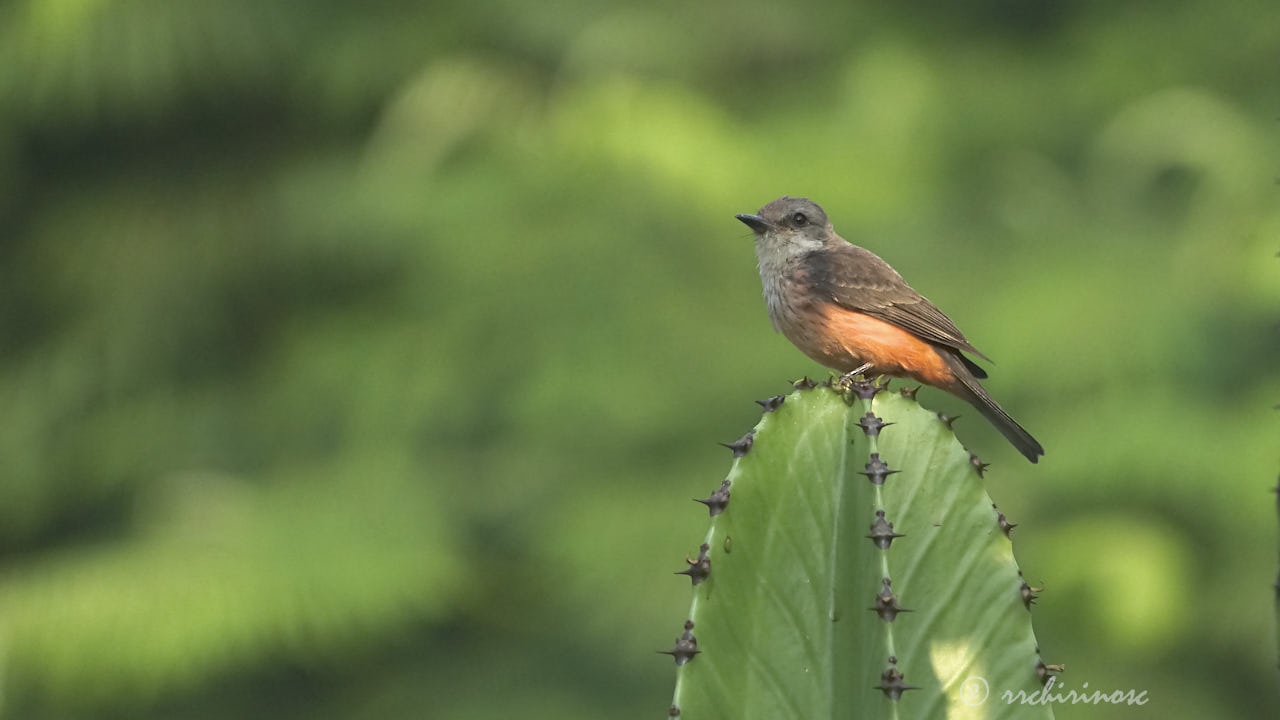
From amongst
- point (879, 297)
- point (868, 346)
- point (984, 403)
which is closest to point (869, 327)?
point (868, 346)

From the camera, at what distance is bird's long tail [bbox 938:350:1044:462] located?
3.68m

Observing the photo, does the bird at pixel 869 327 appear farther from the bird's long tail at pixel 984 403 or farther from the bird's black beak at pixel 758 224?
the bird's black beak at pixel 758 224

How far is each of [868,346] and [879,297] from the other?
262 millimetres

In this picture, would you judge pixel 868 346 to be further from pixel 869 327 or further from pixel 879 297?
pixel 879 297

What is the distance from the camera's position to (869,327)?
380 centimetres

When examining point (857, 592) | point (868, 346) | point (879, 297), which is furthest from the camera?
point (879, 297)

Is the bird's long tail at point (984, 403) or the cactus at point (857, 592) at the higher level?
the bird's long tail at point (984, 403)

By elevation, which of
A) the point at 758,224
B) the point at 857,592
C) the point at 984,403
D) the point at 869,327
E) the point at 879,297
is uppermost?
the point at 758,224

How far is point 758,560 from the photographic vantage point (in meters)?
2.25

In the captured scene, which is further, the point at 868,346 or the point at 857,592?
the point at 868,346

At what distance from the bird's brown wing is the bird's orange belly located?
38 mm

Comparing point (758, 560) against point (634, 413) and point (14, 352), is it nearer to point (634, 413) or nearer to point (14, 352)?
point (634, 413)

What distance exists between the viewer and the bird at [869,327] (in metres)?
3.76

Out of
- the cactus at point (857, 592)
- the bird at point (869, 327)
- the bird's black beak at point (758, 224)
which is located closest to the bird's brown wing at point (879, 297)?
the bird at point (869, 327)
